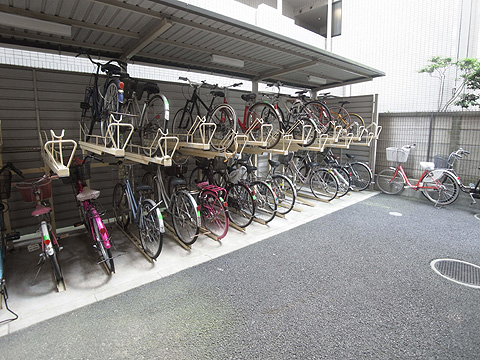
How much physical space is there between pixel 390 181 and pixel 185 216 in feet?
17.5

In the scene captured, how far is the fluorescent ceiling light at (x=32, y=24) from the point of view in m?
2.74

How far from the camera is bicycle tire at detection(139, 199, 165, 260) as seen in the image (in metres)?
3.14

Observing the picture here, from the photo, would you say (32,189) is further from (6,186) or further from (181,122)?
(181,122)

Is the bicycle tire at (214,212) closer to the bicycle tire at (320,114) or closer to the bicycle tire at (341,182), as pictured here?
the bicycle tire at (320,114)

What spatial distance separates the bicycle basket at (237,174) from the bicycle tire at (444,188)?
13.7 ft

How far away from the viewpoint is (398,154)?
611 centimetres

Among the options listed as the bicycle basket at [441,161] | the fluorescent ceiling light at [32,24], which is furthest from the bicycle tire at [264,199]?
the bicycle basket at [441,161]

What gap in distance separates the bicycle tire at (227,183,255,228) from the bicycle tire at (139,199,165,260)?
1482 millimetres

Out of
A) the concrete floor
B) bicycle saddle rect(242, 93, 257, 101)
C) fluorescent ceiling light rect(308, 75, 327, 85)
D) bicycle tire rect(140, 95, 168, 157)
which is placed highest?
fluorescent ceiling light rect(308, 75, 327, 85)

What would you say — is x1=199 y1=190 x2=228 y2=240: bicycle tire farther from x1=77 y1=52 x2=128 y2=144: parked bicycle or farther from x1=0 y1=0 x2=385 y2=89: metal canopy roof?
x1=0 y1=0 x2=385 y2=89: metal canopy roof

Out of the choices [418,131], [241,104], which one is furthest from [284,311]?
[418,131]

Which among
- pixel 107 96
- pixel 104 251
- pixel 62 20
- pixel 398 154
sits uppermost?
pixel 62 20

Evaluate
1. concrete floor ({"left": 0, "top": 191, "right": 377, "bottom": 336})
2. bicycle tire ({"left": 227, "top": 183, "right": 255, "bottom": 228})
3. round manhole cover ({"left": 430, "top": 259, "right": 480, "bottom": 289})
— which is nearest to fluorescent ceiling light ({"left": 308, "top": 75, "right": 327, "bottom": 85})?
bicycle tire ({"left": 227, "top": 183, "right": 255, "bottom": 228})

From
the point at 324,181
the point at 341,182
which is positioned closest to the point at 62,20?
the point at 324,181
